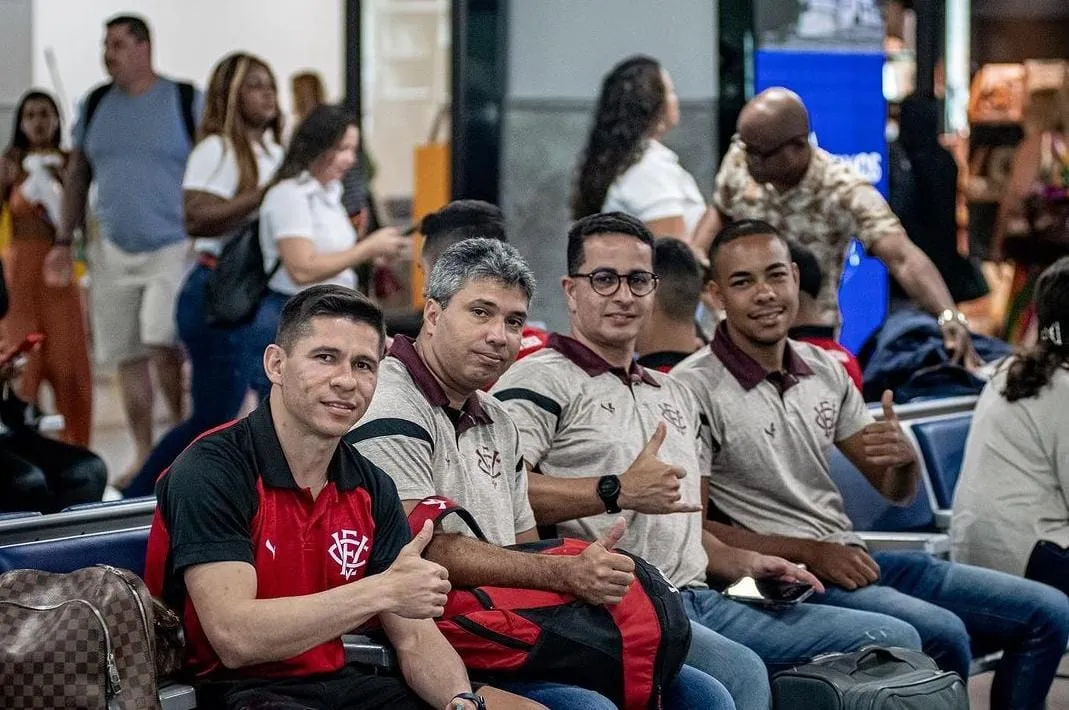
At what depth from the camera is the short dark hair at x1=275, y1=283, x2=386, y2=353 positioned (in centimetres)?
305

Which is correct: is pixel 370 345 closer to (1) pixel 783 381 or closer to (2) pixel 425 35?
(1) pixel 783 381

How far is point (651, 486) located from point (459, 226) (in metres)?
1.08

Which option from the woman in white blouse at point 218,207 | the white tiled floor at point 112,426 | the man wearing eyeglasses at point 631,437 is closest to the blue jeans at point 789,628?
the man wearing eyeglasses at point 631,437

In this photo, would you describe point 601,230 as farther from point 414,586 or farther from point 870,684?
point 414,586

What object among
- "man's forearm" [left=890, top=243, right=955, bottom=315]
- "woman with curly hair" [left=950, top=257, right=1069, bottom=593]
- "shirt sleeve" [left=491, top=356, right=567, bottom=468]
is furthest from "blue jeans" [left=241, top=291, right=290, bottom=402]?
"woman with curly hair" [left=950, top=257, right=1069, bottom=593]

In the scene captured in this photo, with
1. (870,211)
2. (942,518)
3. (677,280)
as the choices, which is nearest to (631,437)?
(677,280)

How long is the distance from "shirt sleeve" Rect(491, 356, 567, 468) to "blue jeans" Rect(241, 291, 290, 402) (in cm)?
189

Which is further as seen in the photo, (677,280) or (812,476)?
(677,280)

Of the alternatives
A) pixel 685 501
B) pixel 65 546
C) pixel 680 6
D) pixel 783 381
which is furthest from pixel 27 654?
pixel 680 6

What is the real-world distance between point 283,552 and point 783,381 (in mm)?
1856

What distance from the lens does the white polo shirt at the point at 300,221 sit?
5.53 meters

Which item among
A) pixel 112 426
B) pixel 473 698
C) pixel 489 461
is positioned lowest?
pixel 112 426

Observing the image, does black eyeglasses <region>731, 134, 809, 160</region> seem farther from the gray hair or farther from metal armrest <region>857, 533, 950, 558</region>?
the gray hair

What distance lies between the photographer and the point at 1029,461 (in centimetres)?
477
